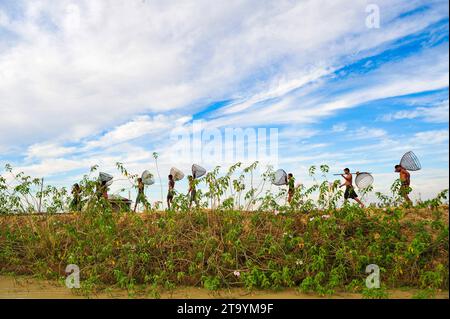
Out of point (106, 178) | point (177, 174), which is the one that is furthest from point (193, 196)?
point (177, 174)

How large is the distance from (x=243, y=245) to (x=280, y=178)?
7.17ft

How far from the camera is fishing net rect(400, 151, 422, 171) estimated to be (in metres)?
9.57

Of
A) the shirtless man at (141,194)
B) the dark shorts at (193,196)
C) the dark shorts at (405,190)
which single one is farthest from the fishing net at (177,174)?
the dark shorts at (405,190)

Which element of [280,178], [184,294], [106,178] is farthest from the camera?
[106,178]

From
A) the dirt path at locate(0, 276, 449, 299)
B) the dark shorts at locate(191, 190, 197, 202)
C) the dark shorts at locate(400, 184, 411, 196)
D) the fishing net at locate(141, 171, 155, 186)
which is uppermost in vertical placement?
the fishing net at locate(141, 171, 155, 186)

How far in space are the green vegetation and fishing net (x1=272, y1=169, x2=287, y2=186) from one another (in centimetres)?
34

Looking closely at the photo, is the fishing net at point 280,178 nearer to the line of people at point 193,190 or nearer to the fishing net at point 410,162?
the line of people at point 193,190

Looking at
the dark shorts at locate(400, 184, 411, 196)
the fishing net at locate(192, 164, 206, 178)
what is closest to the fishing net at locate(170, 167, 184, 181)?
the fishing net at locate(192, 164, 206, 178)

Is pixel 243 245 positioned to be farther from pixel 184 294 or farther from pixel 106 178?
pixel 106 178

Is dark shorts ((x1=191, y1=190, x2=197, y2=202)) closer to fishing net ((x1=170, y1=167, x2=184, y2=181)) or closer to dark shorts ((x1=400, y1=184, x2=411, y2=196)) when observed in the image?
fishing net ((x1=170, y1=167, x2=184, y2=181))

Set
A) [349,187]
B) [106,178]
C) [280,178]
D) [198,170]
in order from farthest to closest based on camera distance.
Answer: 1. [349,187]
2. [106,178]
3. [198,170]
4. [280,178]

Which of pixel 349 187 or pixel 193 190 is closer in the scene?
pixel 193 190

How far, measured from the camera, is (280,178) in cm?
886

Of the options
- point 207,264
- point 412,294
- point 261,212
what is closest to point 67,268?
point 207,264
